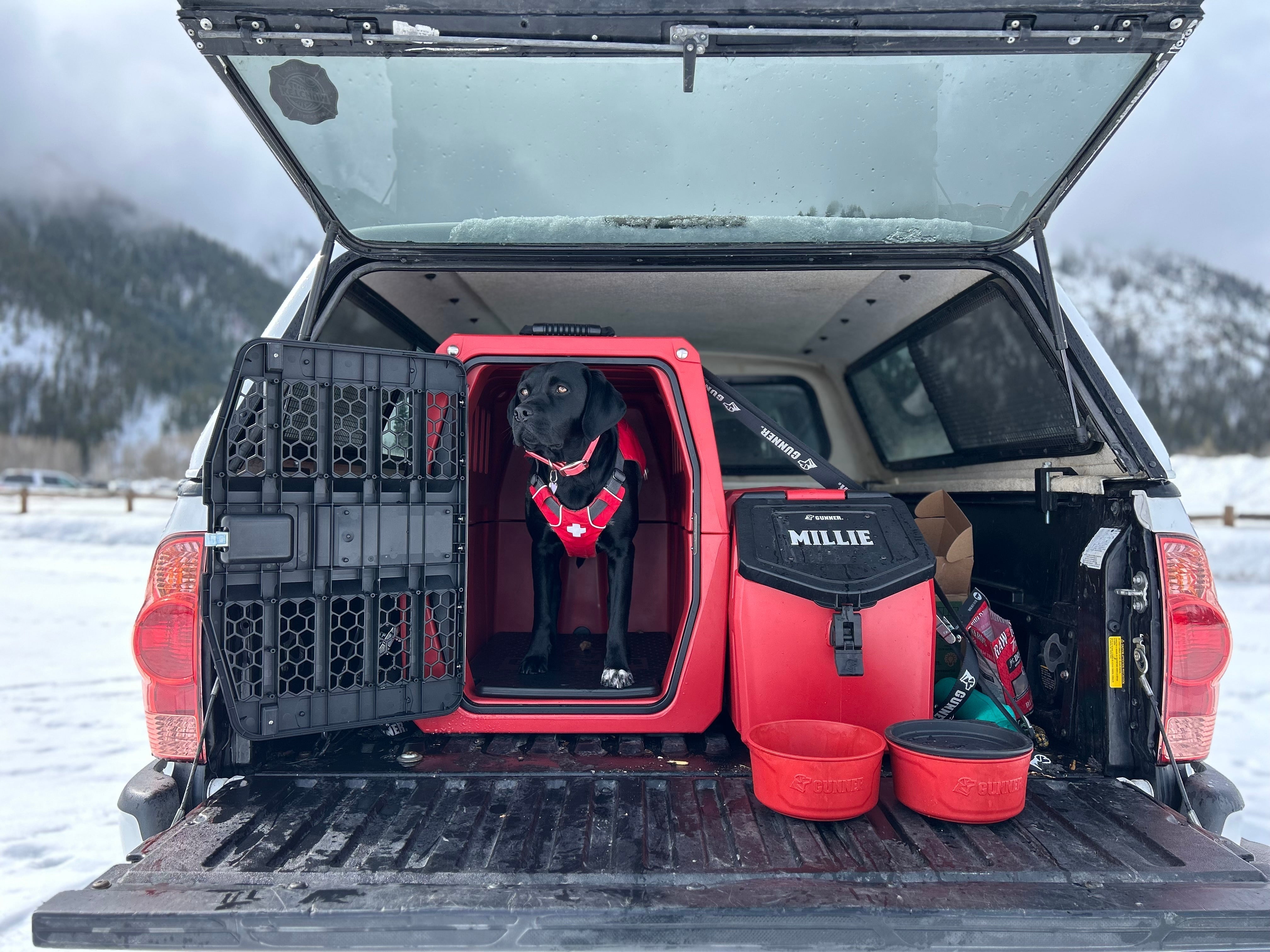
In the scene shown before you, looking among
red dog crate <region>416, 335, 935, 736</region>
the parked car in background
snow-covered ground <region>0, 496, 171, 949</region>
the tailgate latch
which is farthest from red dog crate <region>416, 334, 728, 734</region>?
the parked car in background

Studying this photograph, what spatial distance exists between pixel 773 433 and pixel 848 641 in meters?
0.78

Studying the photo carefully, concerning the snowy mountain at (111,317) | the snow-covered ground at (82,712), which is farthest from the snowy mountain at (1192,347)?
the snowy mountain at (111,317)

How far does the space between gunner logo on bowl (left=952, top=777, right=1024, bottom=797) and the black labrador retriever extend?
120 cm

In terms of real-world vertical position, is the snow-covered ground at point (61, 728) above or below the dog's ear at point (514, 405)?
below

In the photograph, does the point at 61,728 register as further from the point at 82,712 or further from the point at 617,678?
the point at 617,678

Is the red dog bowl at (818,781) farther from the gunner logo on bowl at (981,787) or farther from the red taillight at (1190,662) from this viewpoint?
the red taillight at (1190,662)

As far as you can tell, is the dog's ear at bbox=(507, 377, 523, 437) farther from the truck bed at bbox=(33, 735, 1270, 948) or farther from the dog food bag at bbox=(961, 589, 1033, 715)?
the dog food bag at bbox=(961, 589, 1033, 715)

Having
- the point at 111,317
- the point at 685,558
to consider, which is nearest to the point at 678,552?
the point at 685,558

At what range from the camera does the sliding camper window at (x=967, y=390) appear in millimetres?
2420

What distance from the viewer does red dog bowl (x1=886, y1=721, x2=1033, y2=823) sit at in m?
1.57

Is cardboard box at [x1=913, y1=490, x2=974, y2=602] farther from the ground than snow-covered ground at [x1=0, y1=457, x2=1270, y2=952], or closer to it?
farther from the ground

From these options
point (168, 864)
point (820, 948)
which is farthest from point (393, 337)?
point (820, 948)

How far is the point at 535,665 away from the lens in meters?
2.74

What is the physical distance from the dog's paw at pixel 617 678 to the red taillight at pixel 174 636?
121cm
